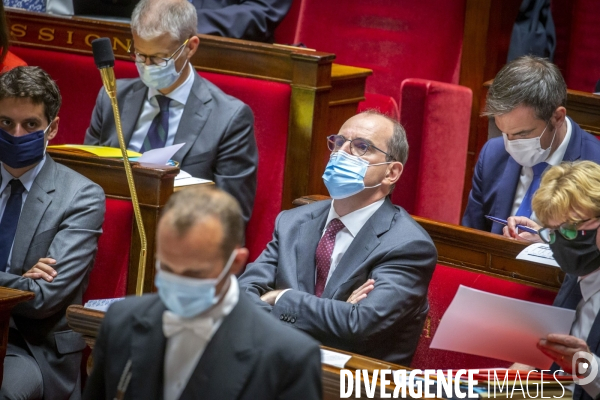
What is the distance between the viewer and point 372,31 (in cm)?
452

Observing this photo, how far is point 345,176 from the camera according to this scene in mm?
2582

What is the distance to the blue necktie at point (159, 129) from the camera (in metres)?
3.53

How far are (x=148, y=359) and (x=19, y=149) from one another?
1327 millimetres

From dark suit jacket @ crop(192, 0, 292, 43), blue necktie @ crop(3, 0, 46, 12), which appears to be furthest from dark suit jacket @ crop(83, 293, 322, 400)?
blue necktie @ crop(3, 0, 46, 12)

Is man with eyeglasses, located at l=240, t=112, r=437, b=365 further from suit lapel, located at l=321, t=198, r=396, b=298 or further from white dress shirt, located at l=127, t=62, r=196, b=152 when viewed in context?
white dress shirt, located at l=127, t=62, r=196, b=152

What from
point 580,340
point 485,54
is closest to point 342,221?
point 580,340

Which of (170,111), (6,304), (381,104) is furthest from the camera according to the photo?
(381,104)

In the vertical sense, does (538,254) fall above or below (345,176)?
below

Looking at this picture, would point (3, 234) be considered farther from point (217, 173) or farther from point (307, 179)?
point (307, 179)

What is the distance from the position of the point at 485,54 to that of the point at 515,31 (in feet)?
0.58

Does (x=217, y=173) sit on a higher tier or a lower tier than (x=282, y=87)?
lower

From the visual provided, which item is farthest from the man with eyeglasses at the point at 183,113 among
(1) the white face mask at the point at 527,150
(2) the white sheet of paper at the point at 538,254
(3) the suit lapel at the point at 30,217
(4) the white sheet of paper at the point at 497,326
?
(4) the white sheet of paper at the point at 497,326

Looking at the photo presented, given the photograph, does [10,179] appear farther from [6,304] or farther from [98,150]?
[6,304]

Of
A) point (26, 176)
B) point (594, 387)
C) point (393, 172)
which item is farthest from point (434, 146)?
point (594, 387)
